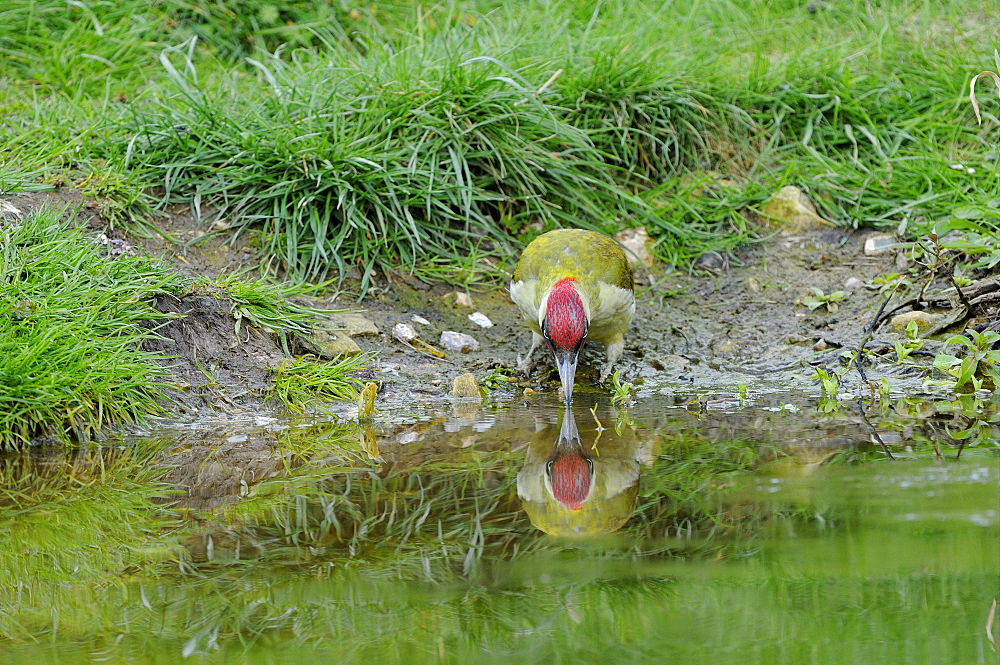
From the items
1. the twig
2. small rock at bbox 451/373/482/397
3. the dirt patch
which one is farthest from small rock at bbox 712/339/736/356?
the twig

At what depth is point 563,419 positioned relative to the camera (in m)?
4.12

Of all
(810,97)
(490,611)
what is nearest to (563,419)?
(490,611)

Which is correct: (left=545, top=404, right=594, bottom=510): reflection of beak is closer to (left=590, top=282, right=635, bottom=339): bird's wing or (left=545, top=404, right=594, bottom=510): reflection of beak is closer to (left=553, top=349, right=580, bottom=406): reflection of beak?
(left=553, top=349, right=580, bottom=406): reflection of beak

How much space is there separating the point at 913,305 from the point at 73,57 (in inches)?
217

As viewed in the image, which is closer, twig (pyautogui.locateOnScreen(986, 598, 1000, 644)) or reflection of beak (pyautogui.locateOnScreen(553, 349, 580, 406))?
twig (pyautogui.locateOnScreen(986, 598, 1000, 644))

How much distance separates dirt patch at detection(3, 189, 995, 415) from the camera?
14.8 feet

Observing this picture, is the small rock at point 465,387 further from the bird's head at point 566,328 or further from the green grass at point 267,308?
the green grass at point 267,308

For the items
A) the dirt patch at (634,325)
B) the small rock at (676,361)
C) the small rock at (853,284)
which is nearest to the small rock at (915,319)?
the dirt patch at (634,325)

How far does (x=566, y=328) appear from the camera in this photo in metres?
4.45

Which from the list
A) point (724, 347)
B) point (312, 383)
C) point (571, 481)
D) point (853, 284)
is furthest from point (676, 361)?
point (571, 481)

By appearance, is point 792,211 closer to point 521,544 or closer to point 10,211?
point 521,544

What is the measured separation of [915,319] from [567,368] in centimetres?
182

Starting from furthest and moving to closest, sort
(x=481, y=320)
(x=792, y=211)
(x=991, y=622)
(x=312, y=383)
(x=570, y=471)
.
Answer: (x=792, y=211), (x=481, y=320), (x=312, y=383), (x=570, y=471), (x=991, y=622)

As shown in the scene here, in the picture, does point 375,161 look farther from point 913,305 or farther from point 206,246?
point 913,305
